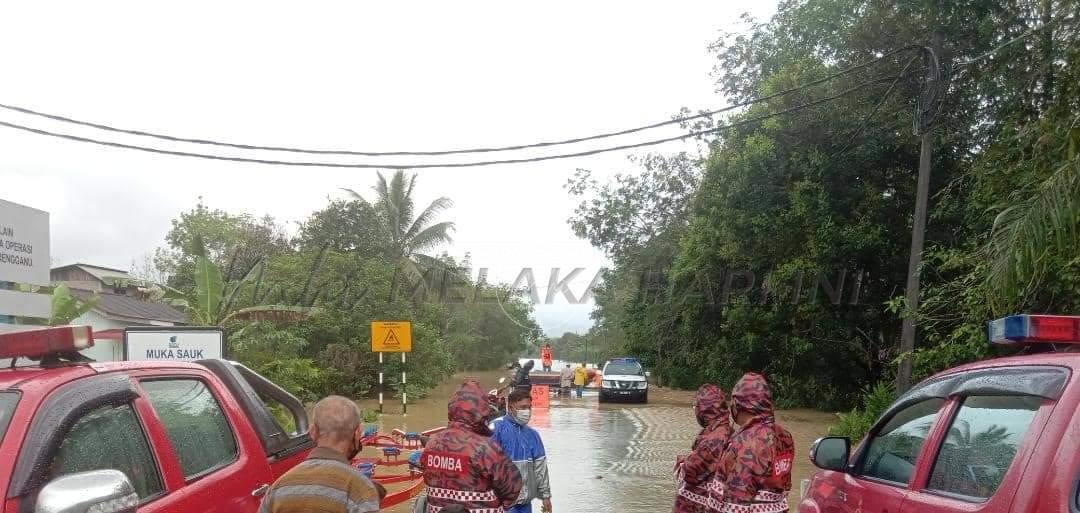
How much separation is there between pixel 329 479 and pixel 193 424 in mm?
1198

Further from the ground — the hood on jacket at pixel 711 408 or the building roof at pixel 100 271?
the building roof at pixel 100 271

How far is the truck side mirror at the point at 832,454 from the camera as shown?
4.35 meters

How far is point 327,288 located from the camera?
29.0 meters

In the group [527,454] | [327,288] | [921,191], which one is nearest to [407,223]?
[327,288]

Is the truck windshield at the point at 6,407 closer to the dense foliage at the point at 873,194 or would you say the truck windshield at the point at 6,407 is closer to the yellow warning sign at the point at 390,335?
the dense foliage at the point at 873,194

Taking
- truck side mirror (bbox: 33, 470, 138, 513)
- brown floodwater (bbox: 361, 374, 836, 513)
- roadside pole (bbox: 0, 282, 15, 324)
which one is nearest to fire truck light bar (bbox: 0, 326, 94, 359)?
truck side mirror (bbox: 33, 470, 138, 513)

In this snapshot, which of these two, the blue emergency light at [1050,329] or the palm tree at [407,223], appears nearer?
the blue emergency light at [1050,329]

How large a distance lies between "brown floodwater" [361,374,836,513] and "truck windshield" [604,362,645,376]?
1241mm

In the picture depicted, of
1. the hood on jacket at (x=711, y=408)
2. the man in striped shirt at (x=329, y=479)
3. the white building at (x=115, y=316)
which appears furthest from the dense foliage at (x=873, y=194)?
the white building at (x=115, y=316)

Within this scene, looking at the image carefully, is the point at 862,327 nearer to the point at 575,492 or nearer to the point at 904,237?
the point at 904,237

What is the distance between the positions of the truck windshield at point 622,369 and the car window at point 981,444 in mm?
28441

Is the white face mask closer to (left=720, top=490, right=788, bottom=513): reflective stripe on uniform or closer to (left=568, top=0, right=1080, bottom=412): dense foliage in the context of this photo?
(left=720, top=490, right=788, bottom=513): reflective stripe on uniform

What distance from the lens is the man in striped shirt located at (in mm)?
3213

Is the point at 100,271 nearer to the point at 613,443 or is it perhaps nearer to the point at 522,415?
the point at 613,443
